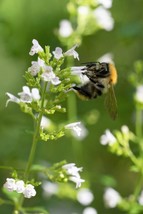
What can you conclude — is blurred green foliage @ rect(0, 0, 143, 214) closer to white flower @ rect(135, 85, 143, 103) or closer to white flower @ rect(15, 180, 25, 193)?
white flower @ rect(135, 85, 143, 103)

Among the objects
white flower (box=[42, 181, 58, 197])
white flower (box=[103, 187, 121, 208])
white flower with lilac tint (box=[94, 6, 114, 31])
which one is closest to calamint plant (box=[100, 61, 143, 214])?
white flower (box=[103, 187, 121, 208])

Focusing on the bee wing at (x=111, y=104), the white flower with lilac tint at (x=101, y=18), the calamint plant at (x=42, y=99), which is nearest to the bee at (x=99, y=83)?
the bee wing at (x=111, y=104)

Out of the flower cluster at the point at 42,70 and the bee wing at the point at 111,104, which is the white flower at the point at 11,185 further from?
the bee wing at the point at 111,104

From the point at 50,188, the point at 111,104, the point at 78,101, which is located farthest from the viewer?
the point at 78,101

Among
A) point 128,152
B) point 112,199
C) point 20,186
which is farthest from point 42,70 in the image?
point 112,199

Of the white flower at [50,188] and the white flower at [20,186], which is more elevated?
the white flower at [50,188]

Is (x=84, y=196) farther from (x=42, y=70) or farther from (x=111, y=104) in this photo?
(x=42, y=70)
